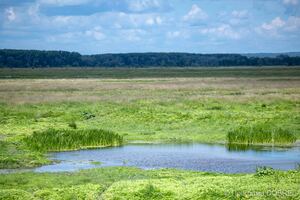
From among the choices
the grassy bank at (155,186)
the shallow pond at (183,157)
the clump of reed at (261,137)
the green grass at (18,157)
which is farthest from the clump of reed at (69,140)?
the grassy bank at (155,186)

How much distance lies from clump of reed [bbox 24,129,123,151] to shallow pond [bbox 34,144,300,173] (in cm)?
99

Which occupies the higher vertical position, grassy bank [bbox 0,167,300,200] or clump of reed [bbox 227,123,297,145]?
grassy bank [bbox 0,167,300,200]

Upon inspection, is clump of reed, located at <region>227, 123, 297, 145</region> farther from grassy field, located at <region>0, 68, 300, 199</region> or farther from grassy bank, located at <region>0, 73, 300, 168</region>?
grassy bank, located at <region>0, 73, 300, 168</region>

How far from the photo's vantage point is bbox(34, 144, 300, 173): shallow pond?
28069mm

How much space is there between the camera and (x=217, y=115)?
1843 inches

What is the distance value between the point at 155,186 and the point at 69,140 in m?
15.4

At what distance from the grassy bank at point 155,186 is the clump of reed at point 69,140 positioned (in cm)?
961

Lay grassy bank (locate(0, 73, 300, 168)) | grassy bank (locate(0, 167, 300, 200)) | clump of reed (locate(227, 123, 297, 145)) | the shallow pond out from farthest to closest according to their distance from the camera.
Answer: grassy bank (locate(0, 73, 300, 168)), clump of reed (locate(227, 123, 297, 145)), the shallow pond, grassy bank (locate(0, 167, 300, 200))

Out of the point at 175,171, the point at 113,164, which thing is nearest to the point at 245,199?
the point at 175,171

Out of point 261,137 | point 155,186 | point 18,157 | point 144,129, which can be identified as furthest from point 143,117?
point 155,186

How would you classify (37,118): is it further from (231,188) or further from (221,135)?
(231,188)

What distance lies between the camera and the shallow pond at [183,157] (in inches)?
1105

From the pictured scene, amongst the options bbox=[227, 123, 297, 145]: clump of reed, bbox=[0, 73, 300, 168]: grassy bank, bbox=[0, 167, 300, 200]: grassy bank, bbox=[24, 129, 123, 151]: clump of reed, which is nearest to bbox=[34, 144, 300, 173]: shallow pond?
bbox=[24, 129, 123, 151]: clump of reed

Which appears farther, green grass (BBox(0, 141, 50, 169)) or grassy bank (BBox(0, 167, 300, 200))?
green grass (BBox(0, 141, 50, 169))
